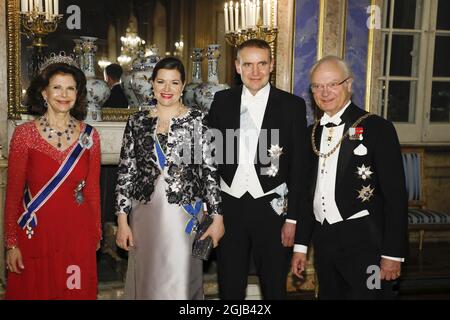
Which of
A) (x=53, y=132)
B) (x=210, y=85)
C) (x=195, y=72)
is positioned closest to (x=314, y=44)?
(x=210, y=85)

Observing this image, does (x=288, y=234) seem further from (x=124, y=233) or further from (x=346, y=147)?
(x=124, y=233)

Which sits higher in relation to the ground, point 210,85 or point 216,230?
point 210,85

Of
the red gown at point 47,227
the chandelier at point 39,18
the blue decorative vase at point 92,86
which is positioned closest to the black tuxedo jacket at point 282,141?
the red gown at point 47,227

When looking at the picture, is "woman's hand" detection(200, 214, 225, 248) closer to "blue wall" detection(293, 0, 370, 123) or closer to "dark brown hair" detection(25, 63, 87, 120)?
"dark brown hair" detection(25, 63, 87, 120)

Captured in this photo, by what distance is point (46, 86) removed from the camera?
2.65 meters

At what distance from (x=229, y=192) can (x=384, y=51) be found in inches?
136

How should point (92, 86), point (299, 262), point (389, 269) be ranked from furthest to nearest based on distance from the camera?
point (92, 86)
point (299, 262)
point (389, 269)

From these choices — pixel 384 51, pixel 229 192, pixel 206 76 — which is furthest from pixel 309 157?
pixel 384 51

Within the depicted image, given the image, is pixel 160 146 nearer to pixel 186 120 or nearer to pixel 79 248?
pixel 186 120

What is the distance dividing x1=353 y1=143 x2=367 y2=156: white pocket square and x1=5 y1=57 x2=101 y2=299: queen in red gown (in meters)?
1.35

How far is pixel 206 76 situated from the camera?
4559 mm

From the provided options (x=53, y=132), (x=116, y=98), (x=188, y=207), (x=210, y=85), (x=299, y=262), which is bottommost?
(x=299, y=262)

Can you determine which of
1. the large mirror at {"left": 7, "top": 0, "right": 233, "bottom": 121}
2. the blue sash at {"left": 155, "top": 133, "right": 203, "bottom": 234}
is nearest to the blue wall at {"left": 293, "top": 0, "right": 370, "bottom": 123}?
the large mirror at {"left": 7, "top": 0, "right": 233, "bottom": 121}

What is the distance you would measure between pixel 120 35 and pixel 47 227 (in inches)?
87.4
